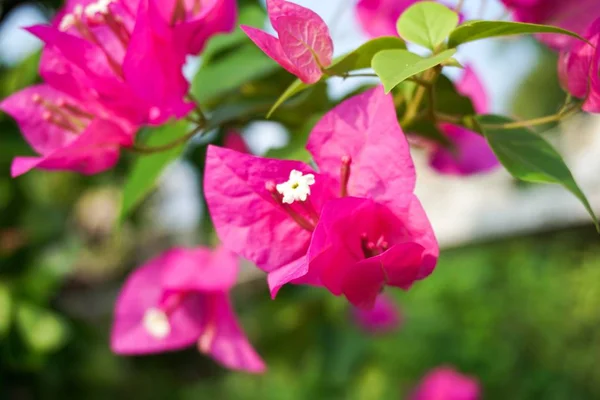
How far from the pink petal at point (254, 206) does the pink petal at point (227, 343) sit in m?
0.29

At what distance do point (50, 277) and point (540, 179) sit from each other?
1.10 m

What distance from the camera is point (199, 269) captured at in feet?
2.53

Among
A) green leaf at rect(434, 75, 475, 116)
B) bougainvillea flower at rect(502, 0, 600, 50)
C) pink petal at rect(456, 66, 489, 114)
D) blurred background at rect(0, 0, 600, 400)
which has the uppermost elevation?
bougainvillea flower at rect(502, 0, 600, 50)

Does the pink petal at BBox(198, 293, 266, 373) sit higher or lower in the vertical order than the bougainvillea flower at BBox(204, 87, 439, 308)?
lower

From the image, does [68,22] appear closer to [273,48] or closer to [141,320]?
[273,48]

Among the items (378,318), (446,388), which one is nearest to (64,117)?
(446,388)

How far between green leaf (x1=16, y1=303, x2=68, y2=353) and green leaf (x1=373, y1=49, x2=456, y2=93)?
1.02 m

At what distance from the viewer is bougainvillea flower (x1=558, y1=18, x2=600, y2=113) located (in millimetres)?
440

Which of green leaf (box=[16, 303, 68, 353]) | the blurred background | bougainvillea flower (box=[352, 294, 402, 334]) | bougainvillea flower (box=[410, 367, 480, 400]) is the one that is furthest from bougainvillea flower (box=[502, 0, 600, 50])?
bougainvillea flower (box=[352, 294, 402, 334])

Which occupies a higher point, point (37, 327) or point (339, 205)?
point (339, 205)

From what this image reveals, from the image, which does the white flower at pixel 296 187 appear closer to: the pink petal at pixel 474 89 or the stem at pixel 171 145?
the stem at pixel 171 145

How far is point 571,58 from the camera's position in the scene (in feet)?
1.52

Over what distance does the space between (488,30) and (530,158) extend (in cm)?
10

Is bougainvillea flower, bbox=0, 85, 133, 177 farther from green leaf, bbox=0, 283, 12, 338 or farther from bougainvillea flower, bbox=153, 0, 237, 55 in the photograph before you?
green leaf, bbox=0, 283, 12, 338
